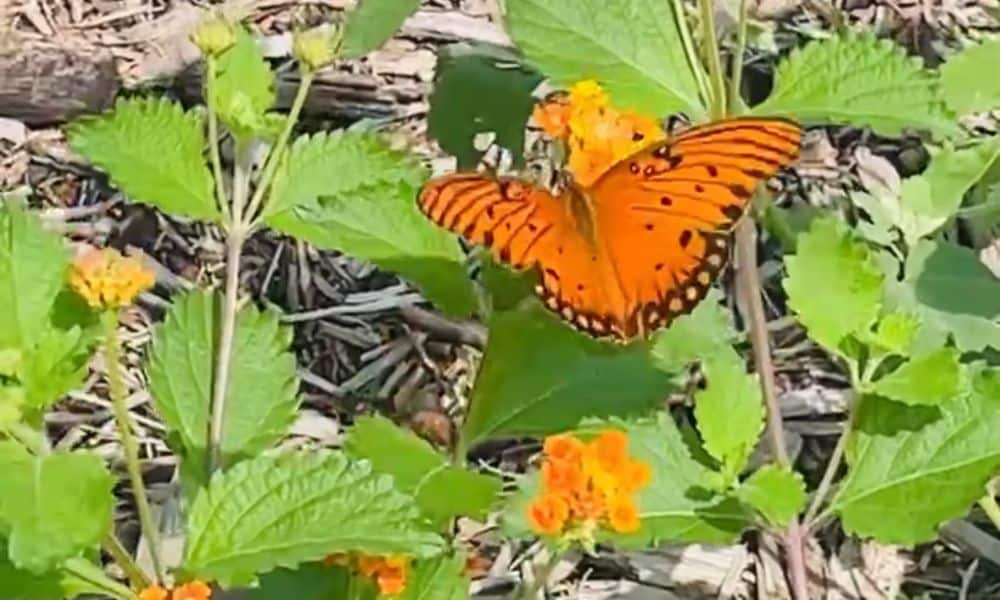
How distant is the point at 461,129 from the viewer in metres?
2.36

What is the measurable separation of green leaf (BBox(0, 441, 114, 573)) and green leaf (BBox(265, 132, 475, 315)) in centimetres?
37

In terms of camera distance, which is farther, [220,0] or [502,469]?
[220,0]

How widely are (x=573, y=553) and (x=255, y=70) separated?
760 millimetres

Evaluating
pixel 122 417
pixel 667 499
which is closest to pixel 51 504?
pixel 122 417

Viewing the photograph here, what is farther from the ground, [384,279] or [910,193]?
[910,193]

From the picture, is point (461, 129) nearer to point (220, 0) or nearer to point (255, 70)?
point (255, 70)

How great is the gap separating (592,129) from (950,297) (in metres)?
0.58

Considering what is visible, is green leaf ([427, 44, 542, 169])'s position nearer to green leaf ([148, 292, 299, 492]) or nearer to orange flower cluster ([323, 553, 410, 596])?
green leaf ([148, 292, 299, 492])

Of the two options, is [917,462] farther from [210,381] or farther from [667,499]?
[210,381]

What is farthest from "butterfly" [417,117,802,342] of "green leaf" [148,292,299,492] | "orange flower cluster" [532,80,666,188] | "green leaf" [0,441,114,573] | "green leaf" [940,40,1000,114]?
"green leaf" [940,40,1000,114]

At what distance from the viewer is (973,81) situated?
7.28 feet

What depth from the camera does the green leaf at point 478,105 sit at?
2338mm

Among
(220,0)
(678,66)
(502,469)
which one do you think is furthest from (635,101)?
(220,0)

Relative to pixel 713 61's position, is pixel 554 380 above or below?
below
